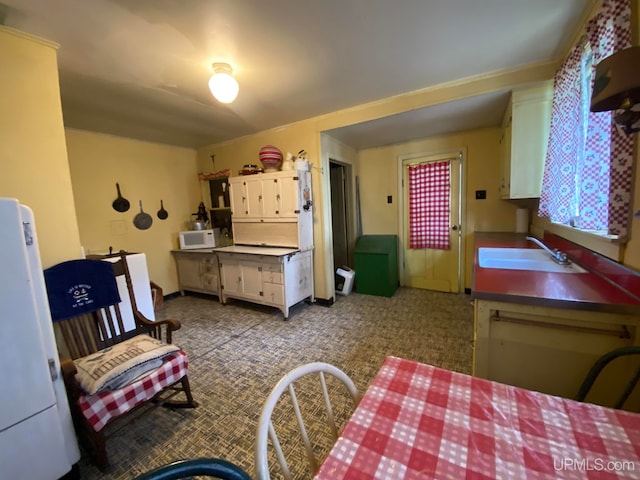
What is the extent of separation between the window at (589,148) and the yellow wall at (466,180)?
4.71ft

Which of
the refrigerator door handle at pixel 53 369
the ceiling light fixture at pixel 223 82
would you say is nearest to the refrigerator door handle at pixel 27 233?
the refrigerator door handle at pixel 53 369

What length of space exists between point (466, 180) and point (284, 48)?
2.87 m

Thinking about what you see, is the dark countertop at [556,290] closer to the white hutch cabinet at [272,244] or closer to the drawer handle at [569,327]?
the drawer handle at [569,327]

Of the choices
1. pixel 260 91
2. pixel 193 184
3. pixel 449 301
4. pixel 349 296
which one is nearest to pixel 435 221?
pixel 449 301

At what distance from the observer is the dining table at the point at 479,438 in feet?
1.86

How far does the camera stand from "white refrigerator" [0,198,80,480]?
41.4 inches

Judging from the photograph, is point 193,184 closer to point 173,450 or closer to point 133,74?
point 133,74

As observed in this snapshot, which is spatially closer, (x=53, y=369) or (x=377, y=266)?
(x=53, y=369)

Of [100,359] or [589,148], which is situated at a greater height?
[589,148]

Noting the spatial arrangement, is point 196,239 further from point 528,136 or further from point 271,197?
point 528,136

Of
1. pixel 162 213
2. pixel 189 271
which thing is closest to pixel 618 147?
pixel 189 271

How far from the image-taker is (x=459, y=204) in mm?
3561

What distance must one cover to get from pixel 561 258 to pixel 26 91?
3.44 meters

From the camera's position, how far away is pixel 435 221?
3.76 metres
